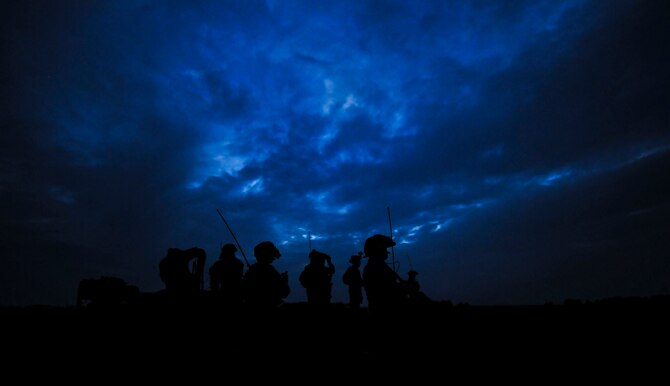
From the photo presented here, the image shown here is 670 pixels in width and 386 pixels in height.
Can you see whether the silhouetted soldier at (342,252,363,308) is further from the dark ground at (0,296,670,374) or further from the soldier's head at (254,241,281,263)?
the dark ground at (0,296,670,374)

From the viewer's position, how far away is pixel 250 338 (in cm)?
482

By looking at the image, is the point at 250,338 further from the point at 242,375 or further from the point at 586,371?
the point at 586,371

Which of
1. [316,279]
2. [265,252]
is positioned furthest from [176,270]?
[316,279]

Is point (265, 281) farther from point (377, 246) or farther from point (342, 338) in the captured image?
point (377, 246)

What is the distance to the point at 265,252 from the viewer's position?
7.93m

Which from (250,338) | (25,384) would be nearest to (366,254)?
(250,338)

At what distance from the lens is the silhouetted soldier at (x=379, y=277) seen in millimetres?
7699

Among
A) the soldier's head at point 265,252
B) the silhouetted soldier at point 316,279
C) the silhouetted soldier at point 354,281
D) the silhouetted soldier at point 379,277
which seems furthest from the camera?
the silhouetted soldier at point 354,281

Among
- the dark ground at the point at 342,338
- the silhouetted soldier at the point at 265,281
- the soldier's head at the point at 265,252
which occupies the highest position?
the soldier's head at the point at 265,252

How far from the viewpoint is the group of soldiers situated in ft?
24.6

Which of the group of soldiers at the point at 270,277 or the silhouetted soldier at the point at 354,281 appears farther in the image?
the silhouetted soldier at the point at 354,281

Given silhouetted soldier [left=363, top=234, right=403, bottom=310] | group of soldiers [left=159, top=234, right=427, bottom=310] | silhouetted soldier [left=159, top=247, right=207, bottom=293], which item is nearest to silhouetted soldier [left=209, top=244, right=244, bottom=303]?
group of soldiers [left=159, top=234, right=427, bottom=310]

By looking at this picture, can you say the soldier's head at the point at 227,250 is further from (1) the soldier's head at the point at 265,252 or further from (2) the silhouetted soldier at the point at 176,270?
(1) the soldier's head at the point at 265,252

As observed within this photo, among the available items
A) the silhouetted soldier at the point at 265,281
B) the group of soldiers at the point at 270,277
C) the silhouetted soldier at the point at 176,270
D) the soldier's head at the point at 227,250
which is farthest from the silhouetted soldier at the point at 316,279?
the silhouetted soldier at the point at 176,270
